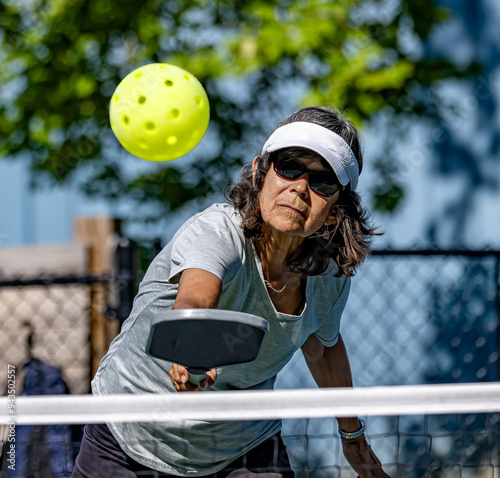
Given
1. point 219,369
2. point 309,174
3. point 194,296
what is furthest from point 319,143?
point 219,369

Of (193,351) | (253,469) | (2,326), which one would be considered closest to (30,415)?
(193,351)

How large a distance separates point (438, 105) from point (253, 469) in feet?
13.2

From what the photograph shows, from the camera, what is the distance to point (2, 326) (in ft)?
18.2

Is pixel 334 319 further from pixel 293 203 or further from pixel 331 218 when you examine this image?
pixel 293 203

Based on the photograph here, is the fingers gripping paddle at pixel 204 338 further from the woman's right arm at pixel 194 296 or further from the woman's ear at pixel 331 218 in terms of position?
the woman's ear at pixel 331 218

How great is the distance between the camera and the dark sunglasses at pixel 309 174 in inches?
85.3

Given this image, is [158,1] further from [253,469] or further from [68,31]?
[253,469]

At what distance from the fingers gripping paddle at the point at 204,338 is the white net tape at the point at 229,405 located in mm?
235

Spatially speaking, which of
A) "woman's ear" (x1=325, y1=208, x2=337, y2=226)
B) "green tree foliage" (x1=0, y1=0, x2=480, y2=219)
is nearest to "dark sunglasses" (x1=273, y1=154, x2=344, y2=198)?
"woman's ear" (x1=325, y1=208, x2=337, y2=226)

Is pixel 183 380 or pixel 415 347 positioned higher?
pixel 183 380

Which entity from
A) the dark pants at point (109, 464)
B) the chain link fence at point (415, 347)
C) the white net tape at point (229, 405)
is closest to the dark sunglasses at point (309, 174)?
the white net tape at point (229, 405)

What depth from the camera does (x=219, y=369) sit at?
221cm

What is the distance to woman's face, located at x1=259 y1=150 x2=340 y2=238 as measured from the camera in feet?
7.00

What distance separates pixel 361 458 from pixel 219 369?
0.77 metres
